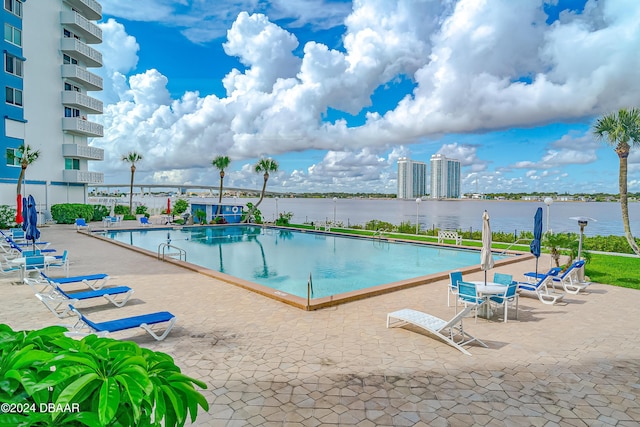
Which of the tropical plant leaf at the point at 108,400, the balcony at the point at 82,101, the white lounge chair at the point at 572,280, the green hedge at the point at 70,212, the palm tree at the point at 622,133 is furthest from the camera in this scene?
the balcony at the point at 82,101

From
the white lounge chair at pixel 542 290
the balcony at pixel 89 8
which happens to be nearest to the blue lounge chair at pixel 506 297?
the white lounge chair at pixel 542 290

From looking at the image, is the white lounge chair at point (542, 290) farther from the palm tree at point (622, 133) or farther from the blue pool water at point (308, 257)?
the palm tree at point (622, 133)

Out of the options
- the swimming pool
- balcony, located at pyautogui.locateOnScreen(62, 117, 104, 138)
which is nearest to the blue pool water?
the swimming pool

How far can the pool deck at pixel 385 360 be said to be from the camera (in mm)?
4211

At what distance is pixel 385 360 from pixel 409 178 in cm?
9440

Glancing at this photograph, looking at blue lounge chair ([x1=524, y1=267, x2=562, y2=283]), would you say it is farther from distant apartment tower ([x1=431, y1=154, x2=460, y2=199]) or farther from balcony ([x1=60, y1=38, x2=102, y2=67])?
distant apartment tower ([x1=431, y1=154, x2=460, y2=199])

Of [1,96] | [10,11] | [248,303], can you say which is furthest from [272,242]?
[10,11]

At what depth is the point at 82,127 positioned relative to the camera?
33.0 metres

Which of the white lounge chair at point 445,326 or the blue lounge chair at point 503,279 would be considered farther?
the blue lounge chair at point 503,279

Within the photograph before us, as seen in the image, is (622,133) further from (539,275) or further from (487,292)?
(487,292)

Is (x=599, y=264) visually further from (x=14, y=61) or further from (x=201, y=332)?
(x=14, y=61)

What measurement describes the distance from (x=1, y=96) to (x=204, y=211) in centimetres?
1625

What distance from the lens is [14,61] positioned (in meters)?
28.1

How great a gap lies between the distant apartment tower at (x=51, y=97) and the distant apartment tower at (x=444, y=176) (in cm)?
8106
